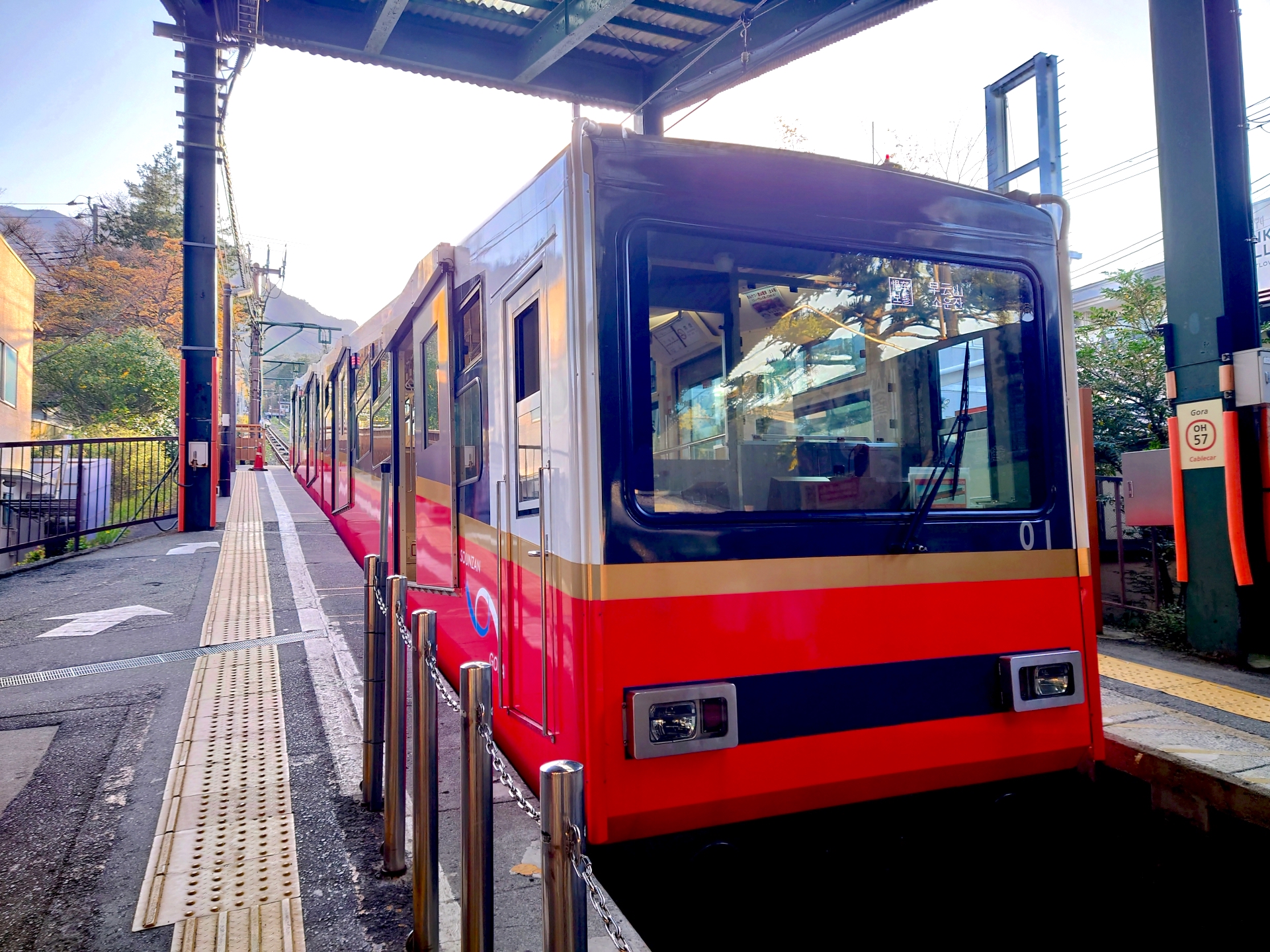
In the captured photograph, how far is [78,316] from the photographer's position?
40750 mm

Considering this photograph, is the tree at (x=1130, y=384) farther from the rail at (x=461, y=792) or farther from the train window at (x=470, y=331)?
the rail at (x=461, y=792)

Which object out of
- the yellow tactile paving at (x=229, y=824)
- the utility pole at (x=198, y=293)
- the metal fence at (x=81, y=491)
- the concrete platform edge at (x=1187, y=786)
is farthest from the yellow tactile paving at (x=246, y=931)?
the utility pole at (x=198, y=293)

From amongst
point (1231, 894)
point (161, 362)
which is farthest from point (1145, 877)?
point (161, 362)

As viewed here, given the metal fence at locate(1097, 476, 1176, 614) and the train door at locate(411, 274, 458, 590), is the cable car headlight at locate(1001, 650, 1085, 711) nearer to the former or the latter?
the train door at locate(411, 274, 458, 590)

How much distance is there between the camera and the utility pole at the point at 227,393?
2086 cm

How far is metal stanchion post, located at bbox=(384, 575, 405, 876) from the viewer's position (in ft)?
9.79

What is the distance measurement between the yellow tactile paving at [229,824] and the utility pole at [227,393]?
16080mm

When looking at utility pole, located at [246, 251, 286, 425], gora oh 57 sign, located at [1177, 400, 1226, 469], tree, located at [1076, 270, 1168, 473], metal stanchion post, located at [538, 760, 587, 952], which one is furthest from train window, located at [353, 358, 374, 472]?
utility pole, located at [246, 251, 286, 425]

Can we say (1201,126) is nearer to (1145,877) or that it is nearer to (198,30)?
(1145,877)

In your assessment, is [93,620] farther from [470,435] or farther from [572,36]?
[572,36]

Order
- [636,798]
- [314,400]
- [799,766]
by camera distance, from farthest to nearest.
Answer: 1. [314,400]
2. [799,766]
3. [636,798]

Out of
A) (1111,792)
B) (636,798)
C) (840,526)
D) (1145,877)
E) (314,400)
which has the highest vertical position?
(314,400)

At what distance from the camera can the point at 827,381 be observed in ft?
9.57

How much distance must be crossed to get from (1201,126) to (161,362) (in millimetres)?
32760
